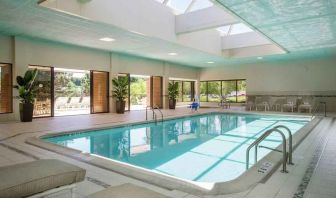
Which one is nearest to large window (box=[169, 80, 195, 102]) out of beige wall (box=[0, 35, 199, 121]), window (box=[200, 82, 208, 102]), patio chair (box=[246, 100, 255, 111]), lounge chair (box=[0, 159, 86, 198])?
window (box=[200, 82, 208, 102])

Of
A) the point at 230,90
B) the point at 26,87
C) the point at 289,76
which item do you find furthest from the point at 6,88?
the point at 289,76

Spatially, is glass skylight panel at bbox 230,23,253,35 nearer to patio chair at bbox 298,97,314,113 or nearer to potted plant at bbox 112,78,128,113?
patio chair at bbox 298,97,314,113

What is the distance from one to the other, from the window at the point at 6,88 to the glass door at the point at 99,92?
362 cm

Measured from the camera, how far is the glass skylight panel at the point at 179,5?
951 cm

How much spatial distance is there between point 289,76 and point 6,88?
14.8m

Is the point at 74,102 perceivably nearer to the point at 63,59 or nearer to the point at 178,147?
the point at 63,59

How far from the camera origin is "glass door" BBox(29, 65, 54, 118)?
33.1 feet

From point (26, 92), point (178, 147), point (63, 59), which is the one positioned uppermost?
point (63, 59)

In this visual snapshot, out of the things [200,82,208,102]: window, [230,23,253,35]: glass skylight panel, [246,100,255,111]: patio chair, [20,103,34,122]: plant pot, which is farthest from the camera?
[200,82,208,102]: window

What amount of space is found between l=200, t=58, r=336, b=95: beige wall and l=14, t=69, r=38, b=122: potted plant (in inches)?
496

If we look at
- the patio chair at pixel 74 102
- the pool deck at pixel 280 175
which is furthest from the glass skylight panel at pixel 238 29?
the patio chair at pixel 74 102

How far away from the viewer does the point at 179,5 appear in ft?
32.3

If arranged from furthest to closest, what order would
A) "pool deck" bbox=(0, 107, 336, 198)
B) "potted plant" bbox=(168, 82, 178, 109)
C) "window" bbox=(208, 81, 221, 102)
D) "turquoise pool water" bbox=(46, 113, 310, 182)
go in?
1. "window" bbox=(208, 81, 221, 102)
2. "potted plant" bbox=(168, 82, 178, 109)
3. "turquoise pool water" bbox=(46, 113, 310, 182)
4. "pool deck" bbox=(0, 107, 336, 198)

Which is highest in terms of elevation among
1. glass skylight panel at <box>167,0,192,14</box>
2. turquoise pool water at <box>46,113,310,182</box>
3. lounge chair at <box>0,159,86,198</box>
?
glass skylight panel at <box>167,0,192,14</box>
